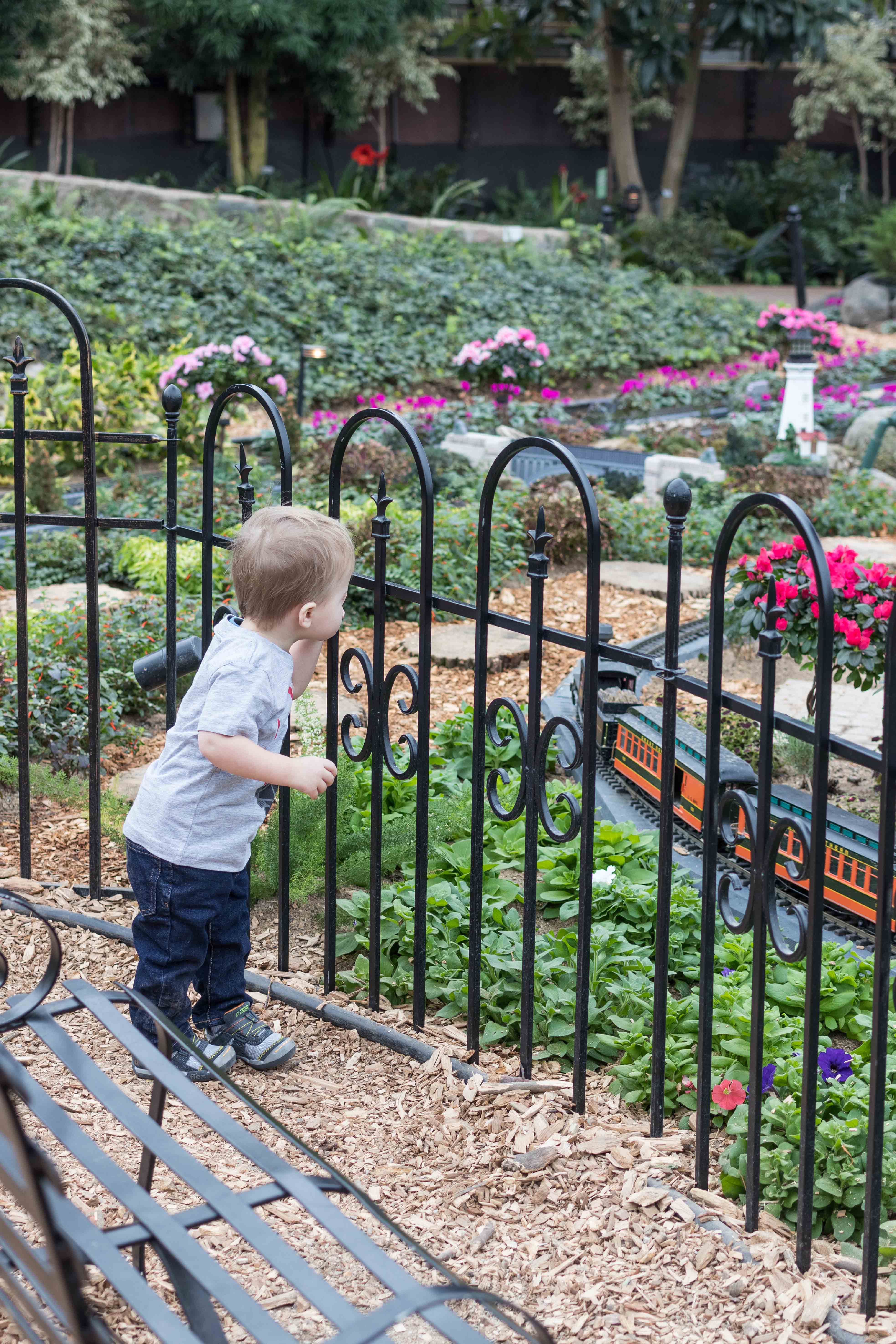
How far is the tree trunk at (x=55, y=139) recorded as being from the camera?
19.3 metres

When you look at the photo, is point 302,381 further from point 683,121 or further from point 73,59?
point 683,121

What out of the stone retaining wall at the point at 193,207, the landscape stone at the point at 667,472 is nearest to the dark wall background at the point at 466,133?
the stone retaining wall at the point at 193,207

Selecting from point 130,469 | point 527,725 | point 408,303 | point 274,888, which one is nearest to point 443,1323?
point 527,725

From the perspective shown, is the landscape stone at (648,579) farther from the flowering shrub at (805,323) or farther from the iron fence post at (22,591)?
the flowering shrub at (805,323)

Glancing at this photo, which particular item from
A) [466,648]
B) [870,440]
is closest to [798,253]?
[870,440]

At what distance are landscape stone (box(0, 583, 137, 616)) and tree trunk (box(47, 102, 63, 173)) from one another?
49.9 feet

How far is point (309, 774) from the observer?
2.23 meters

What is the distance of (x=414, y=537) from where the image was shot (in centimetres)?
640

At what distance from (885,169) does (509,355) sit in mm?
16091

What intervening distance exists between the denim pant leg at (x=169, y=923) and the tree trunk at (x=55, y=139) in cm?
1925

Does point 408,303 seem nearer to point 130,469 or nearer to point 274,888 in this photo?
point 130,469

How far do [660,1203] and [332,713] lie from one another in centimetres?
120

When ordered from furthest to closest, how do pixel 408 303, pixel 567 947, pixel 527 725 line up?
pixel 408 303, pixel 567 947, pixel 527 725

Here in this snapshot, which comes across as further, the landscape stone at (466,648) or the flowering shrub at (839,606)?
the landscape stone at (466,648)
